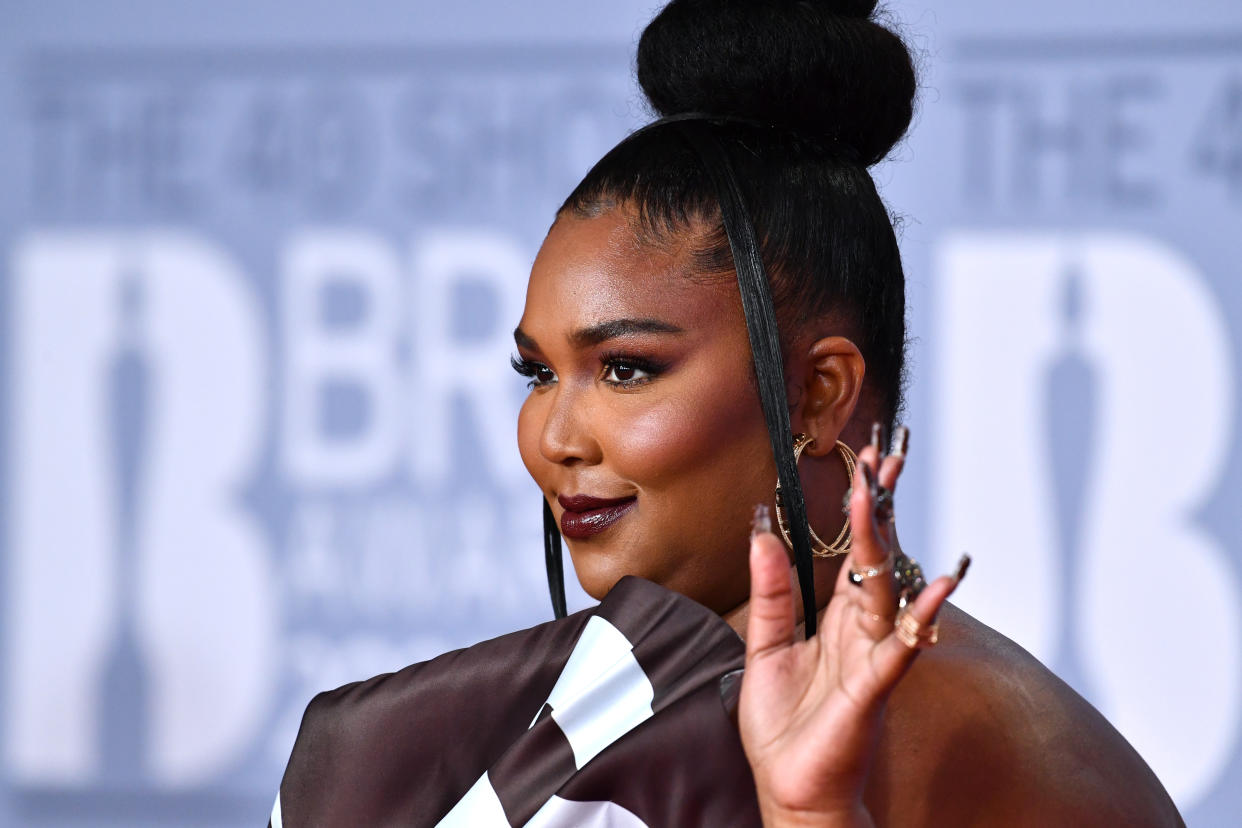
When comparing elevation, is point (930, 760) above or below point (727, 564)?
below

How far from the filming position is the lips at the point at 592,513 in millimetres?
1023

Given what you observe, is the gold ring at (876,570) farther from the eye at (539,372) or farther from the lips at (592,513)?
the eye at (539,372)

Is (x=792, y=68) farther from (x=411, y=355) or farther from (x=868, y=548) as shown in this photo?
(x=411, y=355)

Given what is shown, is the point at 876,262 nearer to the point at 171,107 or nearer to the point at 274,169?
the point at 274,169

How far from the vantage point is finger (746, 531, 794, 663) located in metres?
0.79

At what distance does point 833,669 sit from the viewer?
0.79m

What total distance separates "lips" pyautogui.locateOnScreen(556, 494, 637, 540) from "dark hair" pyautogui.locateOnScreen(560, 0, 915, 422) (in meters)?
0.18

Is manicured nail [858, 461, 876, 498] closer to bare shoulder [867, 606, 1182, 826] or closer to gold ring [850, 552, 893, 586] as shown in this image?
gold ring [850, 552, 893, 586]

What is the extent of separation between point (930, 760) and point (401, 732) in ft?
1.19

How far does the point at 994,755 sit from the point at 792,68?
1.91 ft

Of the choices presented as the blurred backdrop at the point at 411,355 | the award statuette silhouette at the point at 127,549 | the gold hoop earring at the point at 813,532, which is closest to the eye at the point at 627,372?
the gold hoop earring at the point at 813,532

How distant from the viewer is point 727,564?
3.41 feet

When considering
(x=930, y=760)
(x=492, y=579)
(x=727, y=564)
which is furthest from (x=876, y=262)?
(x=492, y=579)

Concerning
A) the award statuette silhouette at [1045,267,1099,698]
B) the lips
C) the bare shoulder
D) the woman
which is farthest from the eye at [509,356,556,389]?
the award statuette silhouette at [1045,267,1099,698]
